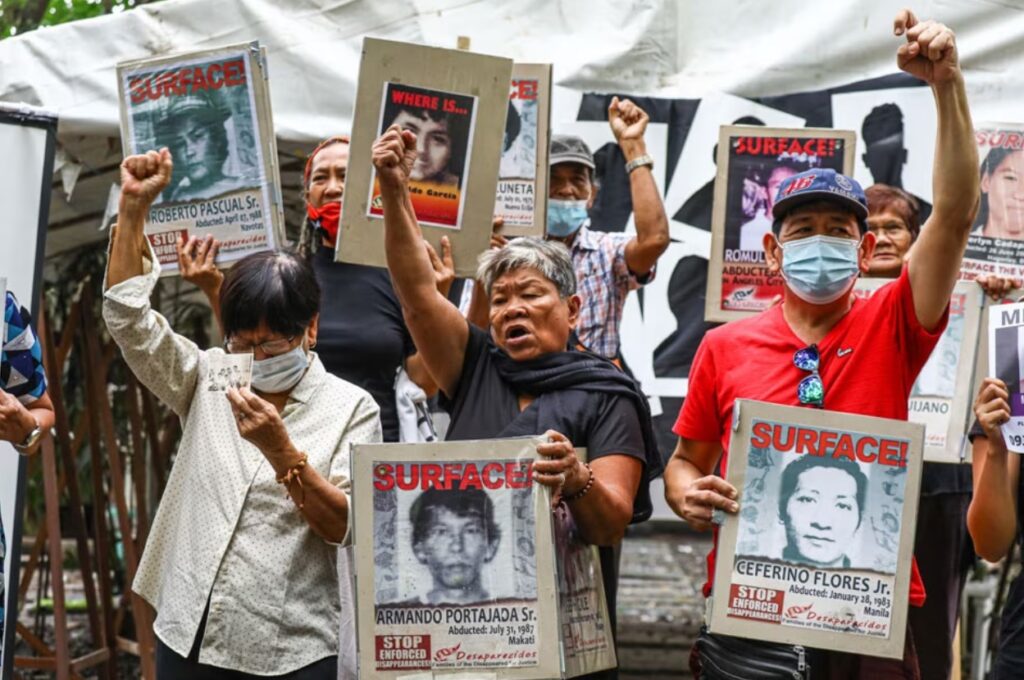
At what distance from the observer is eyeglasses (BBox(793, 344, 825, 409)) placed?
10.1 ft

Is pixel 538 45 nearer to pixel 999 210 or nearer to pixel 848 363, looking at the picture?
pixel 999 210

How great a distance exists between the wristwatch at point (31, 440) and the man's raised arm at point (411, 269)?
980 millimetres

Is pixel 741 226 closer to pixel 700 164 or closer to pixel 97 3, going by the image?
pixel 700 164

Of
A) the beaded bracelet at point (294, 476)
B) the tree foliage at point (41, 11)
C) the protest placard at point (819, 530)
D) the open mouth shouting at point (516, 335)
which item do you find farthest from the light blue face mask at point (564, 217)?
the tree foliage at point (41, 11)

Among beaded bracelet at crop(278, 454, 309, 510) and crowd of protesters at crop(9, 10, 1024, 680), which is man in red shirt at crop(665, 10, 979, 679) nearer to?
crowd of protesters at crop(9, 10, 1024, 680)

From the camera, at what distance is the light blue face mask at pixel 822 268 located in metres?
3.16

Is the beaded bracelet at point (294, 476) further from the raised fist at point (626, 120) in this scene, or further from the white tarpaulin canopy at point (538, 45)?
the white tarpaulin canopy at point (538, 45)

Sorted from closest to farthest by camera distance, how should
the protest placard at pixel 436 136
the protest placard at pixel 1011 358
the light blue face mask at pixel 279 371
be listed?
the protest placard at pixel 1011 358
the light blue face mask at pixel 279 371
the protest placard at pixel 436 136

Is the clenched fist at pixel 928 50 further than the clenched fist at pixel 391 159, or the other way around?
the clenched fist at pixel 391 159

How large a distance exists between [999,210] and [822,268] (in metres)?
1.69

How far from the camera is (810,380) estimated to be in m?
3.11

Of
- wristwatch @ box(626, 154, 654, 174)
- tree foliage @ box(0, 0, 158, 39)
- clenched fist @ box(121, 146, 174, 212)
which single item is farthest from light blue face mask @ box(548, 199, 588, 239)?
tree foliage @ box(0, 0, 158, 39)

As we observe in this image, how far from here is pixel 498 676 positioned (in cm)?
300

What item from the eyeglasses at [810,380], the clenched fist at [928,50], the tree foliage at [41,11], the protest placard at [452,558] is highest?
the tree foliage at [41,11]
